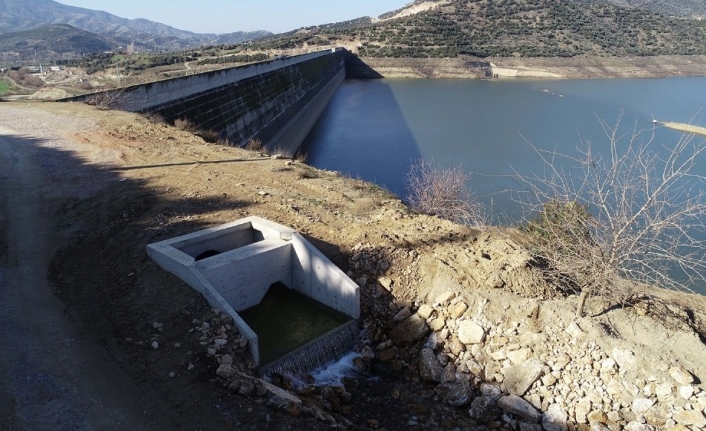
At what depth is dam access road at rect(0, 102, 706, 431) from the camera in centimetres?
665

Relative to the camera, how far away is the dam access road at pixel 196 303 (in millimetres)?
6648

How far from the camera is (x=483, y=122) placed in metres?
42.3

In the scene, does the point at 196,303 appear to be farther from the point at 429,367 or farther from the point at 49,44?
the point at 49,44

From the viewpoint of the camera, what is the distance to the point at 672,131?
37.8 meters

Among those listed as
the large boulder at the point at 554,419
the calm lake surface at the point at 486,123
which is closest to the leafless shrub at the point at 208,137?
the calm lake surface at the point at 486,123

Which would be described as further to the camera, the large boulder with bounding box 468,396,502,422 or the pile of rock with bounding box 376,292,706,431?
the large boulder with bounding box 468,396,502,422

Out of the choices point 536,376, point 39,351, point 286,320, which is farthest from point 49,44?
point 536,376

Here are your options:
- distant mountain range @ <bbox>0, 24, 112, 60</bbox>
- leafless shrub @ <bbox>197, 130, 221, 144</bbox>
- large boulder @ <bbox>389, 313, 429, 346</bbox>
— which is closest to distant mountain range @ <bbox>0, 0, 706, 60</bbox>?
leafless shrub @ <bbox>197, 130, 221, 144</bbox>

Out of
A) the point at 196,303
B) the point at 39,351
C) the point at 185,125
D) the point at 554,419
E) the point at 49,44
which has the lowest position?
the point at 554,419

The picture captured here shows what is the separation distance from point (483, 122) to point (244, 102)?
21733mm

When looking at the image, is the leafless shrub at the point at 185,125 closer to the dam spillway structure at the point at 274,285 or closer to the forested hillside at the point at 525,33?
the dam spillway structure at the point at 274,285

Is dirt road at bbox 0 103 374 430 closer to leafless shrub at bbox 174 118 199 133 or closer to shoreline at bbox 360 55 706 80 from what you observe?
leafless shrub at bbox 174 118 199 133

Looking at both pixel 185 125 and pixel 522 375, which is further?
pixel 185 125

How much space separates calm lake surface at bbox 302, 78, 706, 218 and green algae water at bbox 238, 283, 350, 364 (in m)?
6.24
